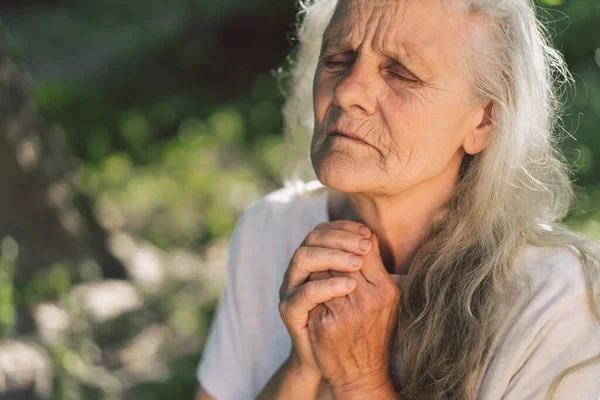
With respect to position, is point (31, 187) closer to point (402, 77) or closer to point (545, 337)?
point (402, 77)

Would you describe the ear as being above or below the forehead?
below

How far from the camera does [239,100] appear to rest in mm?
8133

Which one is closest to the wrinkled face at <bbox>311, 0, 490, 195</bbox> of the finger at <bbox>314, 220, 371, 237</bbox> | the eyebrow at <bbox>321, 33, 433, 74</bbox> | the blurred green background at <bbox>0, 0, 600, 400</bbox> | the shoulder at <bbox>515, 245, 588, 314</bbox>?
the eyebrow at <bbox>321, 33, 433, 74</bbox>

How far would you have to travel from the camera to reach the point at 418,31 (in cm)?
229

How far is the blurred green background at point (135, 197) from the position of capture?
445 centimetres

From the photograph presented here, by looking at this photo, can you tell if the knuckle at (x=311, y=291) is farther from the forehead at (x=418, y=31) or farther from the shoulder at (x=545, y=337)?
the forehead at (x=418, y=31)

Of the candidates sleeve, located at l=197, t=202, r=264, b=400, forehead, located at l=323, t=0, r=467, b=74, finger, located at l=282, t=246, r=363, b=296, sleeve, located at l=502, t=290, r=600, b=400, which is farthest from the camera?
sleeve, located at l=197, t=202, r=264, b=400

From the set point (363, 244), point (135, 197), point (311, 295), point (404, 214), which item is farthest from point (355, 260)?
point (135, 197)

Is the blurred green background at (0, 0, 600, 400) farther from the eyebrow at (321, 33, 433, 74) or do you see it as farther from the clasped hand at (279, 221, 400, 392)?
the clasped hand at (279, 221, 400, 392)

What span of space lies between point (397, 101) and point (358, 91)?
0.11 m

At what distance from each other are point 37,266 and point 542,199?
135 inches

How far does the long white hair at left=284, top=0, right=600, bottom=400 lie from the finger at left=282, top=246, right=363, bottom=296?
0.73 feet

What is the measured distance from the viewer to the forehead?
90.0 inches

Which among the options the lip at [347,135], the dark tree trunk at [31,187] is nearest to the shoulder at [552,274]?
the lip at [347,135]
